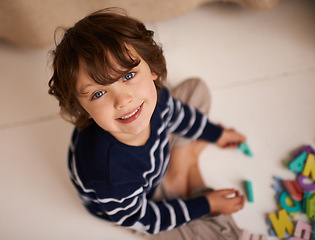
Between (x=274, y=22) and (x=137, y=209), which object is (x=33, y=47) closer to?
(x=137, y=209)

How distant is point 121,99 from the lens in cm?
59

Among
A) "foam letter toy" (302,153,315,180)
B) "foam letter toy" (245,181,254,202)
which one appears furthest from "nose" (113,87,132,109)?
"foam letter toy" (302,153,315,180)

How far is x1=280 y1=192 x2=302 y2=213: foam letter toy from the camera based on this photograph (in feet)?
2.93

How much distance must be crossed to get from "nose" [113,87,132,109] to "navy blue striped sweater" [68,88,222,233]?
0.12 m

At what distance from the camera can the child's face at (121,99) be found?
584mm

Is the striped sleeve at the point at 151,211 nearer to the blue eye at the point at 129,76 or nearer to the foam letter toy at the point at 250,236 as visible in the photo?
the foam letter toy at the point at 250,236

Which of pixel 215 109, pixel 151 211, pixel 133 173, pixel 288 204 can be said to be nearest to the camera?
pixel 133 173

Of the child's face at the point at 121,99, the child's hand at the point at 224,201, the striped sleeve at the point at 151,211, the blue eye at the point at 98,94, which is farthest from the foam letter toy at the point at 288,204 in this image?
the blue eye at the point at 98,94

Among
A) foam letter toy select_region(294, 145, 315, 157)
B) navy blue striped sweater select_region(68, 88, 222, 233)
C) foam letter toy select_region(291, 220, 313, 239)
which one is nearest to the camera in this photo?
navy blue striped sweater select_region(68, 88, 222, 233)

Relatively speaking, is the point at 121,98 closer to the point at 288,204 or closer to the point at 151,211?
the point at 151,211

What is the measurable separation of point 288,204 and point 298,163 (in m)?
0.13

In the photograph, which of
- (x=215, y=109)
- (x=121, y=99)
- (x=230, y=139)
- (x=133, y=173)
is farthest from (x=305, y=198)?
(x=121, y=99)

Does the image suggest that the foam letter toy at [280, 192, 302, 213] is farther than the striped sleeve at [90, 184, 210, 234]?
Yes

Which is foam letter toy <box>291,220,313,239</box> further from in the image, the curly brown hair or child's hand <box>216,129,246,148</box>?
the curly brown hair
